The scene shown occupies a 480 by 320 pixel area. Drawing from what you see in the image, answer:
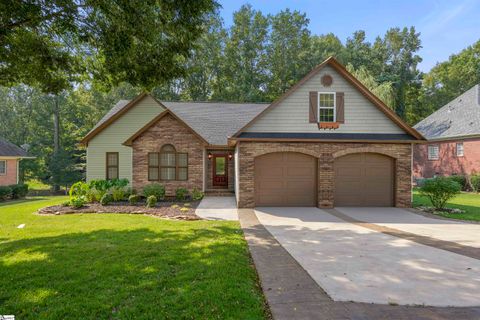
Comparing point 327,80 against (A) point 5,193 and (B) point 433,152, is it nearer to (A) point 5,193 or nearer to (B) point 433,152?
(B) point 433,152

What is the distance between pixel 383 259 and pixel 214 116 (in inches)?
646

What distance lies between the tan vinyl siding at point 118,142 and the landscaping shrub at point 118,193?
2.81 m

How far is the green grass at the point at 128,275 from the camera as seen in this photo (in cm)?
390

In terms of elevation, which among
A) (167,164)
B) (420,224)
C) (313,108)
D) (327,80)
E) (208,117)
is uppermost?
(327,80)

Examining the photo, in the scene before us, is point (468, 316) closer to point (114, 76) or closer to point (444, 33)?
point (114, 76)

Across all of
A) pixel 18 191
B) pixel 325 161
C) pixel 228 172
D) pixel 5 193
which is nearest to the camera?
pixel 325 161

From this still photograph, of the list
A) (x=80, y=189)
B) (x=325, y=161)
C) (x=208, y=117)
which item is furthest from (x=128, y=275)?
(x=208, y=117)

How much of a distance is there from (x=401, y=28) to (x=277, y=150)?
45.6 m

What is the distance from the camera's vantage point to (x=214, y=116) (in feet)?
68.3

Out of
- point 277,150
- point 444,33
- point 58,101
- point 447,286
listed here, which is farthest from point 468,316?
point 58,101

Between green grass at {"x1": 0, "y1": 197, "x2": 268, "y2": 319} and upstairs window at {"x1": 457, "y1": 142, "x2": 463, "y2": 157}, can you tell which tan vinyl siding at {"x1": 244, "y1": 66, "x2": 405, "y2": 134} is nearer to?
green grass at {"x1": 0, "y1": 197, "x2": 268, "y2": 319}

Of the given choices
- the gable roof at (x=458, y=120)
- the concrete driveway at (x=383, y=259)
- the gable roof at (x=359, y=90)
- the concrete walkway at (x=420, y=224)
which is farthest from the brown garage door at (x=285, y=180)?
the gable roof at (x=458, y=120)

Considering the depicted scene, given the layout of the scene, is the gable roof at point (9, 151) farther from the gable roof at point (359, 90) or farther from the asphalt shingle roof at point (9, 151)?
the gable roof at point (359, 90)

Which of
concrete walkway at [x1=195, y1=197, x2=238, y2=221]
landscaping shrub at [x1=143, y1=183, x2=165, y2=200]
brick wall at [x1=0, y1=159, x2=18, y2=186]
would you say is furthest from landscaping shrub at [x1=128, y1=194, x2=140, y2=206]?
brick wall at [x1=0, y1=159, x2=18, y2=186]
